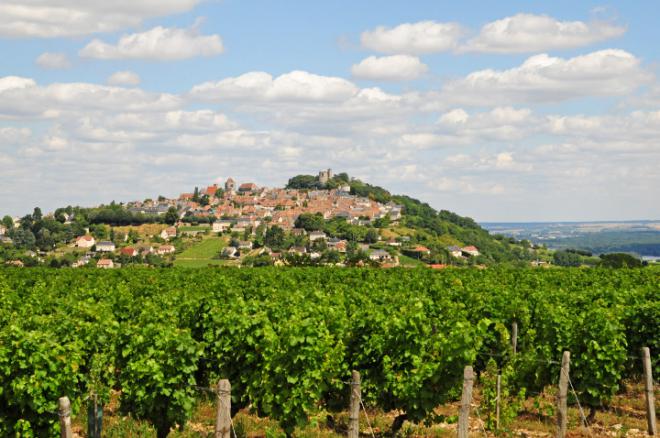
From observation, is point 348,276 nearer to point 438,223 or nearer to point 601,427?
point 601,427

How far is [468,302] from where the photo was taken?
19938 mm

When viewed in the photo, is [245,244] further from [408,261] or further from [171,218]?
[408,261]

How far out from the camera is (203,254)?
13775 centimetres

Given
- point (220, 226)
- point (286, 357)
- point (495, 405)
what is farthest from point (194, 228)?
point (286, 357)

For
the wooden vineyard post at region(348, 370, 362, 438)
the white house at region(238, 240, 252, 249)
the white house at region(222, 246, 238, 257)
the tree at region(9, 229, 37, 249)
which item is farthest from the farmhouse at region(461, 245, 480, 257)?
the wooden vineyard post at region(348, 370, 362, 438)

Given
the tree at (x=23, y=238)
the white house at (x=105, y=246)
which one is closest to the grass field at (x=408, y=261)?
the white house at (x=105, y=246)

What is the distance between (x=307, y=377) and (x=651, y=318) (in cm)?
852

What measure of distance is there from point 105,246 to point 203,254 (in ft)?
73.3

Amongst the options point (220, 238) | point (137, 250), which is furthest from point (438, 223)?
point (137, 250)

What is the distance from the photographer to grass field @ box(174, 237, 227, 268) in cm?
12407

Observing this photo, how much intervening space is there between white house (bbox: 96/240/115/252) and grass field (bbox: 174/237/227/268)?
52.1 ft

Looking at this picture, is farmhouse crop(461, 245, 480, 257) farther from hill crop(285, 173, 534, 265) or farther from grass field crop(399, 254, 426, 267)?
grass field crop(399, 254, 426, 267)

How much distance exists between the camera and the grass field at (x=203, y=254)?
407 ft

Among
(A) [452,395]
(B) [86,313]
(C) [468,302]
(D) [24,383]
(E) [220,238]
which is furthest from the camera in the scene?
(E) [220,238]
